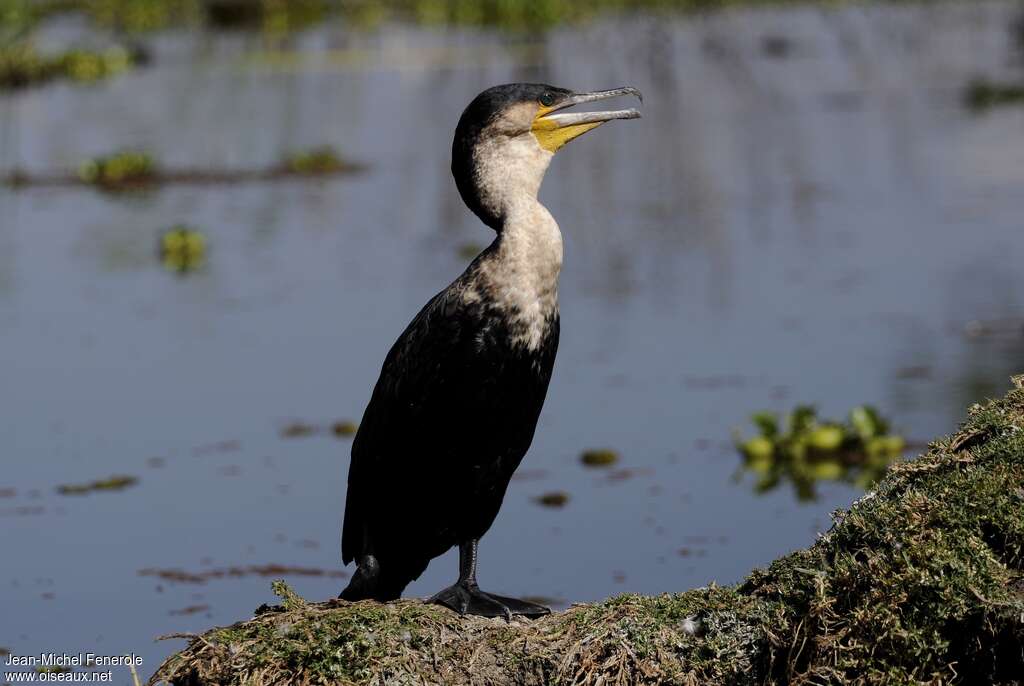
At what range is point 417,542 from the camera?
168 inches

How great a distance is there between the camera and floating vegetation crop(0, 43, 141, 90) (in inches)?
722

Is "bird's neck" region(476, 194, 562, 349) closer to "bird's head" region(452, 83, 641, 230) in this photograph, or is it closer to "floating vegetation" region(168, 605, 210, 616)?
"bird's head" region(452, 83, 641, 230)

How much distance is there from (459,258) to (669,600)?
261 inches

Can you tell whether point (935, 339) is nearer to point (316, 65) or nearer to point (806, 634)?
point (806, 634)

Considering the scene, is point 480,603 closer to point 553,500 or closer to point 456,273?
point 553,500

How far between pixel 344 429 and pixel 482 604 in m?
3.02

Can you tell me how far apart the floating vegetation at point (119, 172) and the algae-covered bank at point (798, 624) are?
395 inches

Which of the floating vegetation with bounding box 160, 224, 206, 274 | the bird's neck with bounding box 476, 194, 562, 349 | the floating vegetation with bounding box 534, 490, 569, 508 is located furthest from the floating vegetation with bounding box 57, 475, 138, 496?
the floating vegetation with bounding box 160, 224, 206, 274

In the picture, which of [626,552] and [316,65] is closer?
[626,552]

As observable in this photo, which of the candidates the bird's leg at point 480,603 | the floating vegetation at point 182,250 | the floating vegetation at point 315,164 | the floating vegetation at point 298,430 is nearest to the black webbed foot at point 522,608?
the bird's leg at point 480,603

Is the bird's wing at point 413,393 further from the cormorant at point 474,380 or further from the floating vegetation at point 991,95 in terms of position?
the floating vegetation at point 991,95

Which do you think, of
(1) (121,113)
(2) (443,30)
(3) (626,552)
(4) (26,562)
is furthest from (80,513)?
(2) (443,30)

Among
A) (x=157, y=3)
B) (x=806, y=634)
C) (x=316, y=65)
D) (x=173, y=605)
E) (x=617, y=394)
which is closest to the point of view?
(x=806, y=634)

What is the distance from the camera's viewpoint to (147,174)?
13.5 metres
